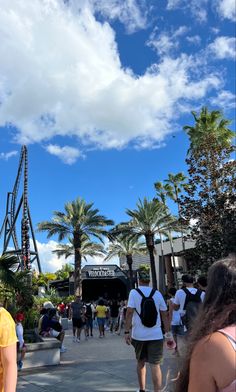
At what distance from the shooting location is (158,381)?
204 inches

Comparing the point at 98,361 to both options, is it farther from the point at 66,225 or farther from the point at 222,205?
the point at 66,225

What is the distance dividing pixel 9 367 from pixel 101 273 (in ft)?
138

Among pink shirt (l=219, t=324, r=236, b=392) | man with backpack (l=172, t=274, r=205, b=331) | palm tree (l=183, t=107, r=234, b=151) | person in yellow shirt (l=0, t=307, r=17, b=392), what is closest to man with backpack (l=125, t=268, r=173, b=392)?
man with backpack (l=172, t=274, r=205, b=331)

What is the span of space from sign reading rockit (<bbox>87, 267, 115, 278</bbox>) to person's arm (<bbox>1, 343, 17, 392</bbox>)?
137 ft

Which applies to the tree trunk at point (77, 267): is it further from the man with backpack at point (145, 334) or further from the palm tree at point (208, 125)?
the man with backpack at point (145, 334)

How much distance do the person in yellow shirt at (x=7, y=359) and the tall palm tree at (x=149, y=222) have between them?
25.3 metres

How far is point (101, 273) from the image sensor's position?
4394 centimetres

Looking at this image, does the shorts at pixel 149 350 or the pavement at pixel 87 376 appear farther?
the pavement at pixel 87 376

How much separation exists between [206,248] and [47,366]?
1089 cm

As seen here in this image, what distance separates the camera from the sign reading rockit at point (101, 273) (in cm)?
4369

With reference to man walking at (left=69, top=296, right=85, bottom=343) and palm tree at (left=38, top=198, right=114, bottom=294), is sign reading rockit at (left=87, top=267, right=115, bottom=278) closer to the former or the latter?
palm tree at (left=38, top=198, right=114, bottom=294)

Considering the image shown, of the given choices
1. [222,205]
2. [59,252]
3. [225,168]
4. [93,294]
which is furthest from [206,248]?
[93,294]

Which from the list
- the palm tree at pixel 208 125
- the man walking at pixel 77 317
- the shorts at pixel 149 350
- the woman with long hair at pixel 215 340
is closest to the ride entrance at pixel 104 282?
the palm tree at pixel 208 125

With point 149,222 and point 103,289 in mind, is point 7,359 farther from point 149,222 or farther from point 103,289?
point 103,289
